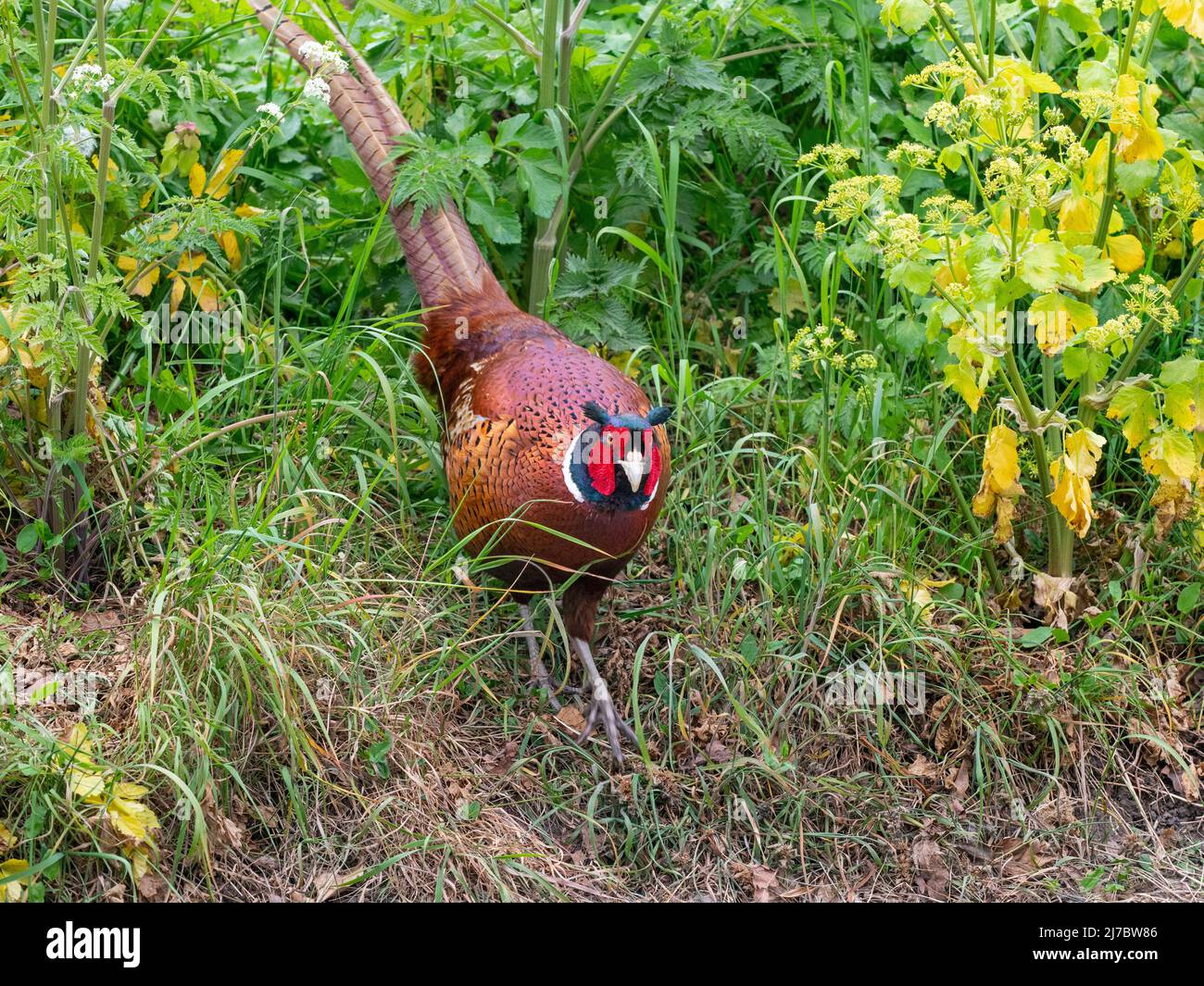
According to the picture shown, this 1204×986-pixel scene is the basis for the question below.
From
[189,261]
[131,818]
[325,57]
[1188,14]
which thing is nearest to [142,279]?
[189,261]

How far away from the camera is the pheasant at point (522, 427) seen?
3057 mm

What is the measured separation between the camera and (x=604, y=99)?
12.5 ft

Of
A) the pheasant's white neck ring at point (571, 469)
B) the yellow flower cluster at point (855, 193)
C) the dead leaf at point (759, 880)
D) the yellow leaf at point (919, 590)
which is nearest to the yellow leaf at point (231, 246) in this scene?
the pheasant's white neck ring at point (571, 469)

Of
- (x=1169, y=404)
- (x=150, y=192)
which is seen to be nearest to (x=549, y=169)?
(x=150, y=192)

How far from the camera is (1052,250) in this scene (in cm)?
290

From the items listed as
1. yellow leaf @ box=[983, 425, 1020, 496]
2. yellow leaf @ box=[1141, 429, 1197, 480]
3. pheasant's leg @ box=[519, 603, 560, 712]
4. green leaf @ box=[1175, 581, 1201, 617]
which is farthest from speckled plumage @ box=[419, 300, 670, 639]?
green leaf @ box=[1175, 581, 1201, 617]

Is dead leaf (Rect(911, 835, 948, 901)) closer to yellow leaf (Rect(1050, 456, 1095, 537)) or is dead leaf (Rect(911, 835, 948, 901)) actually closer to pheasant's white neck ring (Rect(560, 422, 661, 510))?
yellow leaf (Rect(1050, 456, 1095, 537))

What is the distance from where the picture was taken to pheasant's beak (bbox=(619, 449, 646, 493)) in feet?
9.83

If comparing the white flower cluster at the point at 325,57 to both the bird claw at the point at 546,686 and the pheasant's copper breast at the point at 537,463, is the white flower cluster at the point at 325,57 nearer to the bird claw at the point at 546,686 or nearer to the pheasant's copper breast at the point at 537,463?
the pheasant's copper breast at the point at 537,463

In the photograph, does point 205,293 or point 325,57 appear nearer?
point 325,57

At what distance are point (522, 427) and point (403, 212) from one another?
93cm

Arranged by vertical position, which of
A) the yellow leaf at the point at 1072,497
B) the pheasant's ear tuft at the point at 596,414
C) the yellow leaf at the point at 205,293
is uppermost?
the yellow leaf at the point at 205,293

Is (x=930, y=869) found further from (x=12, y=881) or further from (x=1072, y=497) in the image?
(x=12, y=881)

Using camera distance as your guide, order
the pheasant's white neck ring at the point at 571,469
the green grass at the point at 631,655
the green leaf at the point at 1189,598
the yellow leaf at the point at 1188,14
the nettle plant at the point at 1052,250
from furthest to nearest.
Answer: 1. the green leaf at the point at 1189,598
2. the pheasant's white neck ring at the point at 571,469
3. the nettle plant at the point at 1052,250
4. the green grass at the point at 631,655
5. the yellow leaf at the point at 1188,14
